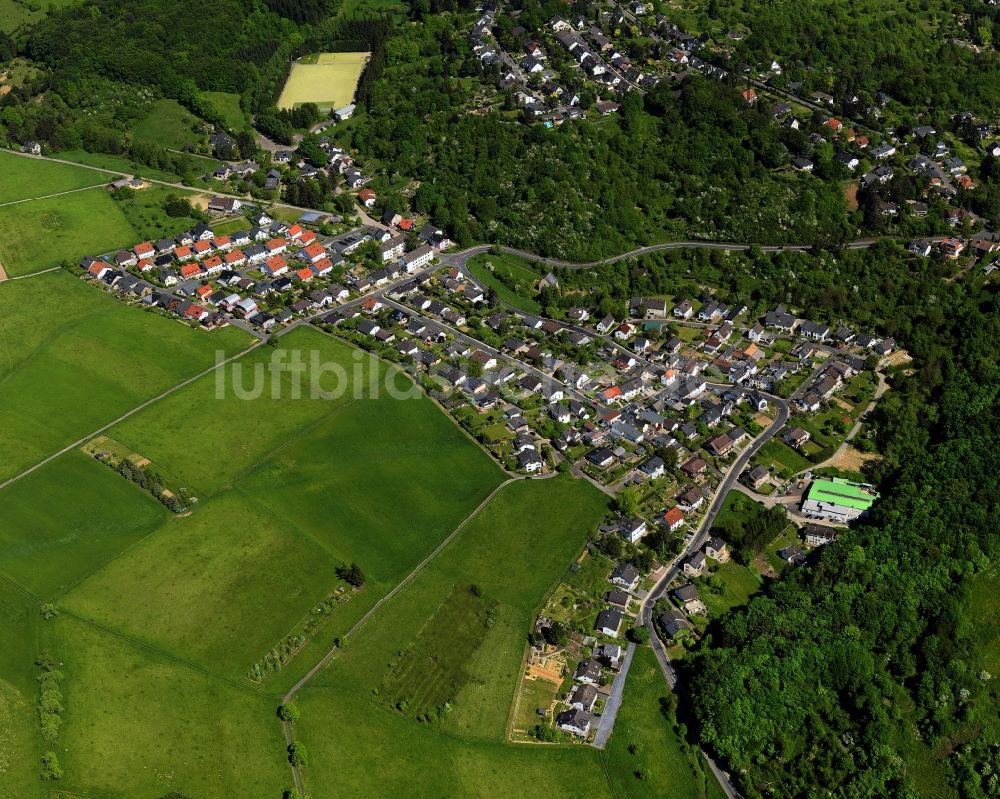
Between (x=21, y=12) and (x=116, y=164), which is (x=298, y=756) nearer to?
(x=116, y=164)

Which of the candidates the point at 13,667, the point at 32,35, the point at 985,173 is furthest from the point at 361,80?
the point at 13,667

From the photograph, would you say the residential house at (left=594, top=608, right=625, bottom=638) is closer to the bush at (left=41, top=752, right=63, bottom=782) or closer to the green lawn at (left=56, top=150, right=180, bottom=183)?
the bush at (left=41, top=752, right=63, bottom=782)

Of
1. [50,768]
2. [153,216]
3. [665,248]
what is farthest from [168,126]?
[50,768]

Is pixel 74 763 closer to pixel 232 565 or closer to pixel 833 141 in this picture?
pixel 232 565

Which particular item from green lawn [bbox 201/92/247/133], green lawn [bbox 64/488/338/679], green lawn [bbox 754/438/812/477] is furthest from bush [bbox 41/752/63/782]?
green lawn [bbox 201/92/247/133]

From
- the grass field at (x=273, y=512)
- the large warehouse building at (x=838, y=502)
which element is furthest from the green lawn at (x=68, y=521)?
the large warehouse building at (x=838, y=502)

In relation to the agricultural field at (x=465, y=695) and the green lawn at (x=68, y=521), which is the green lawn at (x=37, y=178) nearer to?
the green lawn at (x=68, y=521)
